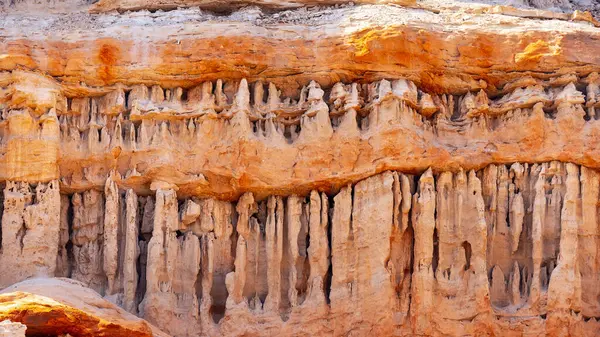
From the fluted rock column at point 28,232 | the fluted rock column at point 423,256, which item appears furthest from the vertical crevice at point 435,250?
the fluted rock column at point 28,232

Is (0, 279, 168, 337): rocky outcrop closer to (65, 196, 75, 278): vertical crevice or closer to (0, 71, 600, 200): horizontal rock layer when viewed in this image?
(65, 196, 75, 278): vertical crevice

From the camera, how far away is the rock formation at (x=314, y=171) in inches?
516

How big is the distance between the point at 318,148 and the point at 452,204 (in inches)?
65.2

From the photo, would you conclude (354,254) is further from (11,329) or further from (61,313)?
(11,329)

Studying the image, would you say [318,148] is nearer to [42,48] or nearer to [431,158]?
[431,158]

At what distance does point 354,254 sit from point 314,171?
1.04 metres

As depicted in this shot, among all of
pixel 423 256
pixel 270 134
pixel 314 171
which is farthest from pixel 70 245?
pixel 423 256

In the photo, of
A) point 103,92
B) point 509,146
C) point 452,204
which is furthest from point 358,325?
point 103,92

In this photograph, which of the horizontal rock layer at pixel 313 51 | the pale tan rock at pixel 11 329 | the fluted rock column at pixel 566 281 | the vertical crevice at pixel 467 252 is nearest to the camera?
the pale tan rock at pixel 11 329

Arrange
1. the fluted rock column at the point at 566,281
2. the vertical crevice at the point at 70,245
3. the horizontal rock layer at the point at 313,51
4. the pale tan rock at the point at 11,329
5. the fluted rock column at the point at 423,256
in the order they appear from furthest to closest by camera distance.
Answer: the horizontal rock layer at the point at 313,51 → the vertical crevice at the point at 70,245 → the fluted rock column at the point at 423,256 → the fluted rock column at the point at 566,281 → the pale tan rock at the point at 11,329

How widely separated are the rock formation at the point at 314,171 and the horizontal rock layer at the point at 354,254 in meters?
0.02

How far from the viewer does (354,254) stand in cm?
1330

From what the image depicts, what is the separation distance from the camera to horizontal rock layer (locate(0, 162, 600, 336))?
42.8 feet

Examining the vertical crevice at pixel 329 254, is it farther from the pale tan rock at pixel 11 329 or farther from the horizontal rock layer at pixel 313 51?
the pale tan rock at pixel 11 329
